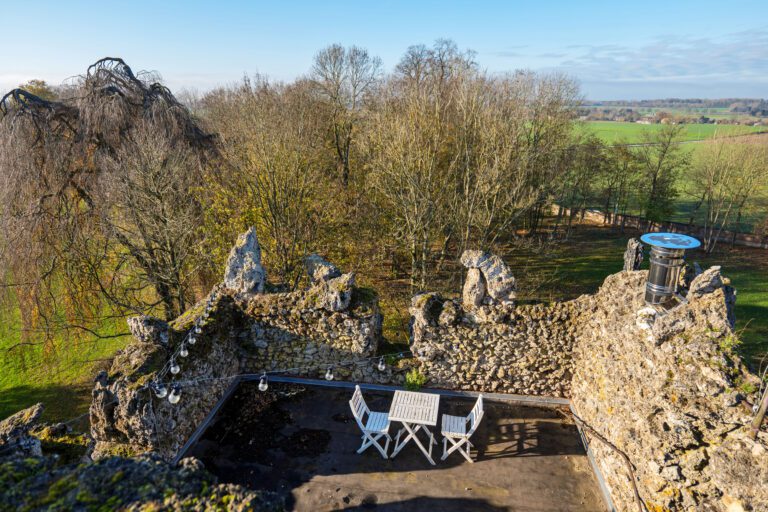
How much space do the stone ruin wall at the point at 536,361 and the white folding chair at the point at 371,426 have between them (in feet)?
4.84

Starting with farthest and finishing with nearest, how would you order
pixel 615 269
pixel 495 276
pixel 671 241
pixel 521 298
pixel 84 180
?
pixel 615 269 < pixel 521 298 < pixel 84 180 < pixel 495 276 < pixel 671 241

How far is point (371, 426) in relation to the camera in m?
6.98

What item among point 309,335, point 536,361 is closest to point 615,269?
point 536,361

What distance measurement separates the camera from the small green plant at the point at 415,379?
27.8ft

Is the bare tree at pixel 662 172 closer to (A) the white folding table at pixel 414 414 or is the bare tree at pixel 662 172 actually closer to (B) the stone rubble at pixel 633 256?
(B) the stone rubble at pixel 633 256

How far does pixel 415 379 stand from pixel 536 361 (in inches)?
96.8

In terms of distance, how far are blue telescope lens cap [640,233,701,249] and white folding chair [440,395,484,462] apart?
3.67 metres

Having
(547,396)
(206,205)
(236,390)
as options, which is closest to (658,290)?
(547,396)

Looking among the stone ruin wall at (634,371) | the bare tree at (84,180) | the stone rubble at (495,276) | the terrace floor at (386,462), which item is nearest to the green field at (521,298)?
the bare tree at (84,180)

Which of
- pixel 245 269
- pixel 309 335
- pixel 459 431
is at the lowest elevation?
pixel 459 431

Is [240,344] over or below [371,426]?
over

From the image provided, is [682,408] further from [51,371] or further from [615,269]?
[615,269]

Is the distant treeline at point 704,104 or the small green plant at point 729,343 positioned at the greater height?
the distant treeline at point 704,104

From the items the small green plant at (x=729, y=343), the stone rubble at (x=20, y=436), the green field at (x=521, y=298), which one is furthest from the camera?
the green field at (x=521, y=298)
